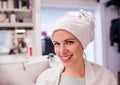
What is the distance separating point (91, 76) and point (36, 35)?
2.15m

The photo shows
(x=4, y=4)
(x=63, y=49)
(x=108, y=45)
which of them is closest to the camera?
(x=63, y=49)

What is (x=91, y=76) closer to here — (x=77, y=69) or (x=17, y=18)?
(x=77, y=69)

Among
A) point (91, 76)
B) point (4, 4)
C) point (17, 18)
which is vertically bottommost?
point (91, 76)

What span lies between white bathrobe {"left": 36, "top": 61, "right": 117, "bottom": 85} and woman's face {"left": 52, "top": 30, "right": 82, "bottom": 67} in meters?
0.11

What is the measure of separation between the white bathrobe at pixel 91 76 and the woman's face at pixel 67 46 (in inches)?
4.5

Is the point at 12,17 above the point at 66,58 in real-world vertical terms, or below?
above

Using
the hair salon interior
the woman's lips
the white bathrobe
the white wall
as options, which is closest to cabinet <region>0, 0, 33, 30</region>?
the hair salon interior

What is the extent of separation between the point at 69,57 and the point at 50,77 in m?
0.19

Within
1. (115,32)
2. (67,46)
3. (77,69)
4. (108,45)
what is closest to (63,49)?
(67,46)

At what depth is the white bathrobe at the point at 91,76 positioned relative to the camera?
1.00 metres

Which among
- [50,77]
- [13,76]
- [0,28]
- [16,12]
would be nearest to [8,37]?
[0,28]

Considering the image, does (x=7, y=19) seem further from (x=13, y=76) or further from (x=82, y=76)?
(x=82, y=76)

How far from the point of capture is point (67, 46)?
0.99 meters

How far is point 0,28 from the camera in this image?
3.01 meters
